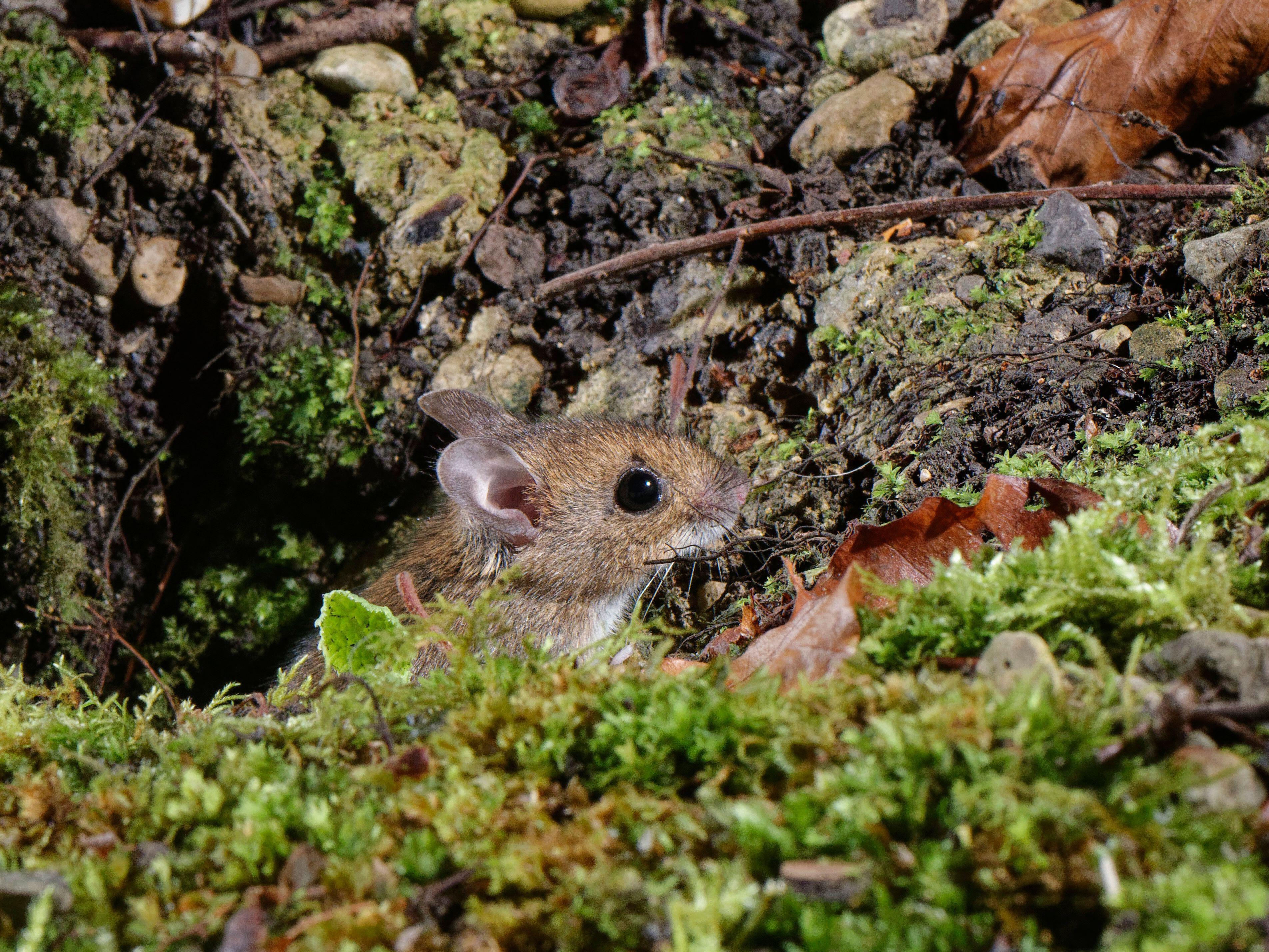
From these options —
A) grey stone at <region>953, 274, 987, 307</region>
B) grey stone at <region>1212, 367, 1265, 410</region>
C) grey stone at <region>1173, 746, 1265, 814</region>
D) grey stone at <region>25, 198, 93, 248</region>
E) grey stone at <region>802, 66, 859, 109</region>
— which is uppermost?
grey stone at <region>802, 66, 859, 109</region>

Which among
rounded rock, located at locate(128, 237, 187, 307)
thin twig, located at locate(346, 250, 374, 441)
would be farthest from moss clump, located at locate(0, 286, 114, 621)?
thin twig, located at locate(346, 250, 374, 441)

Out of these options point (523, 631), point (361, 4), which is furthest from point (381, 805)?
point (361, 4)

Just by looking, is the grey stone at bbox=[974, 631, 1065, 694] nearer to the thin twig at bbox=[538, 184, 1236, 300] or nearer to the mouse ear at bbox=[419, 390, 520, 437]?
the thin twig at bbox=[538, 184, 1236, 300]

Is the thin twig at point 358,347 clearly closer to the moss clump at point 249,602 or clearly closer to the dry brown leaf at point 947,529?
the moss clump at point 249,602

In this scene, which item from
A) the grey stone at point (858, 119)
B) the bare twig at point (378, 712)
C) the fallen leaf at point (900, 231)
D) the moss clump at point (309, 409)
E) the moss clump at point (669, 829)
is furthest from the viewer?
the moss clump at point (309, 409)

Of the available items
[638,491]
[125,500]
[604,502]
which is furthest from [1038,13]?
[125,500]

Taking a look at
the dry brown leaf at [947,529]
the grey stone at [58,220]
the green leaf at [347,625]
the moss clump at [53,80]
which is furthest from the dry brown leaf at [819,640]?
the moss clump at [53,80]

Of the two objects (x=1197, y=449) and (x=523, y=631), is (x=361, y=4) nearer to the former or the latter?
(x=523, y=631)
